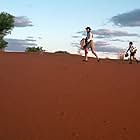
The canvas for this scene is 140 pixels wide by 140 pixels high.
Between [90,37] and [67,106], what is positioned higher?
[90,37]

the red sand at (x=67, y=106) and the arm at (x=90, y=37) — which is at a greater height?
the arm at (x=90, y=37)

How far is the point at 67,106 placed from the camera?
11742 mm

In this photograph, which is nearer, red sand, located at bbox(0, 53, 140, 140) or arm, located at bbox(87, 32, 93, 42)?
red sand, located at bbox(0, 53, 140, 140)

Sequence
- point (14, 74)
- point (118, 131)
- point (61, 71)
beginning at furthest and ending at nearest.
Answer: point (61, 71) < point (14, 74) < point (118, 131)

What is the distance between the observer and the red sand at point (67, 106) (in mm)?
9812

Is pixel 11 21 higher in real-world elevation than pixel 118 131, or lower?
higher

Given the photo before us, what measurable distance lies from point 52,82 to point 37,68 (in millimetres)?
3405

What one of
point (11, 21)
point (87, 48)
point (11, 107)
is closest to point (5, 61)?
point (87, 48)

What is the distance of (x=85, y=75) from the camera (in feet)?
56.1

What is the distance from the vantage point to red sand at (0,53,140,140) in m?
9.81

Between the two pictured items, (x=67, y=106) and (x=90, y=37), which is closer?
(x=67, y=106)

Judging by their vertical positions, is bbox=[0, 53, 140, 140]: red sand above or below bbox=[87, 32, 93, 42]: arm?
below

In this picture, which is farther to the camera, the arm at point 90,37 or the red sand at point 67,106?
the arm at point 90,37

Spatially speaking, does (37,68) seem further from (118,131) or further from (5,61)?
(118,131)
